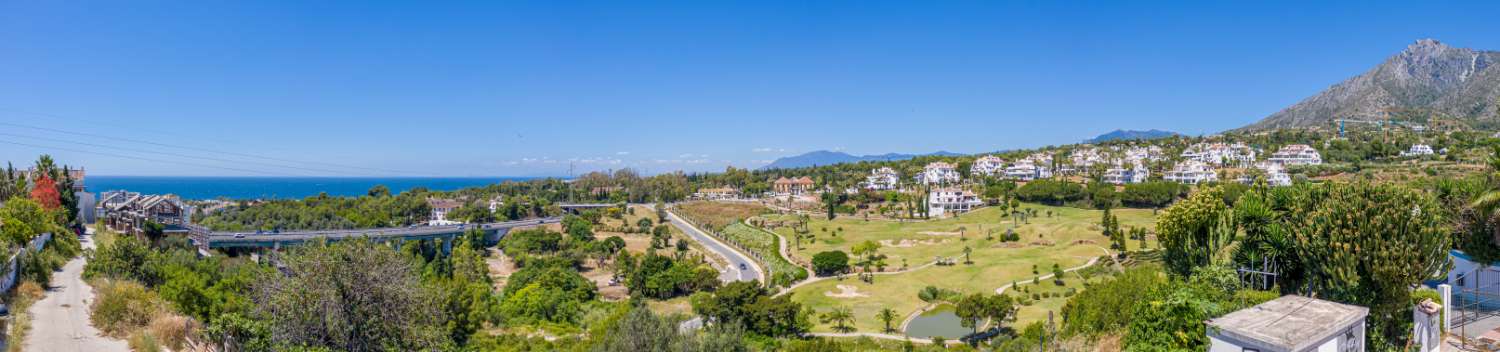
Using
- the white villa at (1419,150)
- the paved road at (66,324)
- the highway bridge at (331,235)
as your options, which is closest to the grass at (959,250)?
the paved road at (66,324)

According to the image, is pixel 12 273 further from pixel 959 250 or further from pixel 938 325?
pixel 959 250

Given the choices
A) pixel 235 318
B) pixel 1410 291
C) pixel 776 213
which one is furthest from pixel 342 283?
pixel 776 213

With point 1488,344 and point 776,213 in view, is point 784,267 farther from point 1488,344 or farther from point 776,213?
point 1488,344

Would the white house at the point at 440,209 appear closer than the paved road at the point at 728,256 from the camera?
No

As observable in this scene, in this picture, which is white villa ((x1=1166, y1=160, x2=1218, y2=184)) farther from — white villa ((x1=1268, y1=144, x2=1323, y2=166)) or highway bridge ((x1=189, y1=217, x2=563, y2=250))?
highway bridge ((x1=189, y1=217, x2=563, y2=250))

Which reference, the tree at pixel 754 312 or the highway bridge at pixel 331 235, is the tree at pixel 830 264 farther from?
the highway bridge at pixel 331 235

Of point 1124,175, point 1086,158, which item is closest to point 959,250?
point 1124,175

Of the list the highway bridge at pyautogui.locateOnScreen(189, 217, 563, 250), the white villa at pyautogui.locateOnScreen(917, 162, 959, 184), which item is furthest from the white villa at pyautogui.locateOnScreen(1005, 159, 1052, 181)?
the highway bridge at pyautogui.locateOnScreen(189, 217, 563, 250)
